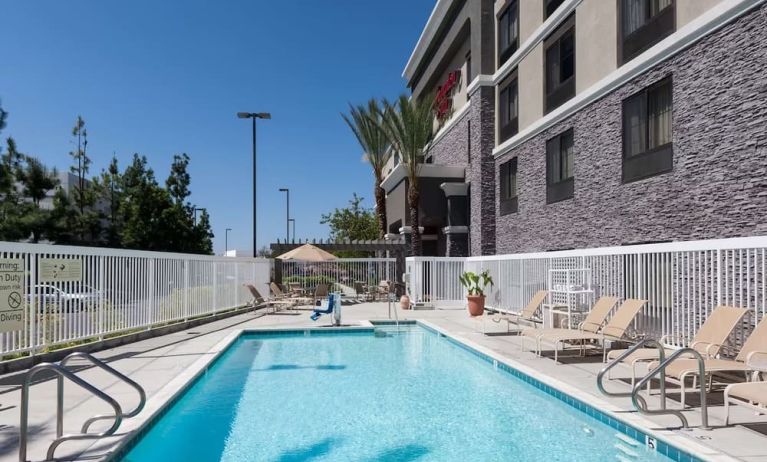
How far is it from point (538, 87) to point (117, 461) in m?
17.5

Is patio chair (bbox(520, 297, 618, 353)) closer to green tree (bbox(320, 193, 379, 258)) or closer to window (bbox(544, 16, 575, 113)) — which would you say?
window (bbox(544, 16, 575, 113))

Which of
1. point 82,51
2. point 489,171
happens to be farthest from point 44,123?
point 489,171

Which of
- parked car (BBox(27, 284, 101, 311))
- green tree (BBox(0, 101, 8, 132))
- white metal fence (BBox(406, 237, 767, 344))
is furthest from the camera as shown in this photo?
green tree (BBox(0, 101, 8, 132))

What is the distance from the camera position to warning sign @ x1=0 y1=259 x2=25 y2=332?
6906mm

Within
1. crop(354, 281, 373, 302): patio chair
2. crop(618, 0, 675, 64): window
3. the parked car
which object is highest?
crop(618, 0, 675, 64): window

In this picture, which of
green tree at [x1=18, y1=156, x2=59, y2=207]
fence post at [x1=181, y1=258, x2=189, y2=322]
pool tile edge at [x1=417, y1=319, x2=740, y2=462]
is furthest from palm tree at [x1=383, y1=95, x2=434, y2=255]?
green tree at [x1=18, y1=156, x2=59, y2=207]

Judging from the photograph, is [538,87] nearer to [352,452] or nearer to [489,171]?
[489,171]

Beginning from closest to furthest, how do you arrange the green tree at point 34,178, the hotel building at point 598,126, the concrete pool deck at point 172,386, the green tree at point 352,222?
the concrete pool deck at point 172,386
the hotel building at point 598,126
the green tree at point 34,178
the green tree at point 352,222

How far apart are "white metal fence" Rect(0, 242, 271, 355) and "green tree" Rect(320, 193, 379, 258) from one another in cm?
3048

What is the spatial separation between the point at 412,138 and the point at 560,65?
27.9 feet

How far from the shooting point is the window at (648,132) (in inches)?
472

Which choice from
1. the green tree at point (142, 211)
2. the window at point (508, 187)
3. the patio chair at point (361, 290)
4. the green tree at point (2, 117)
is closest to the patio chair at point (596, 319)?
the window at point (508, 187)

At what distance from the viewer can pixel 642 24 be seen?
12992 mm

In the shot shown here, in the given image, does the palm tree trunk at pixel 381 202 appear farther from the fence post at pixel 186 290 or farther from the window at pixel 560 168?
the fence post at pixel 186 290
